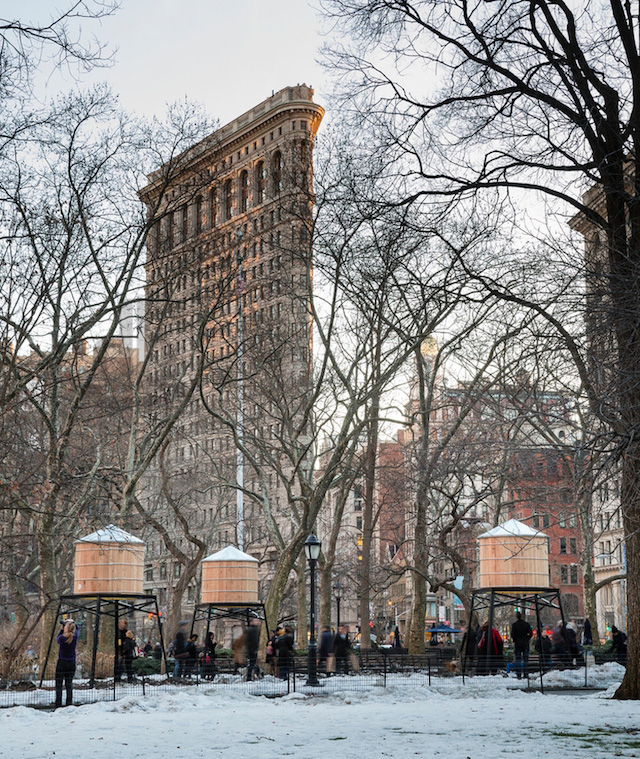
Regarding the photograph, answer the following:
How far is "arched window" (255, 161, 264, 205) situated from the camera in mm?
37344

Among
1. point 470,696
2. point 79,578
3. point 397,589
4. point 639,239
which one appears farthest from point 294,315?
point 397,589

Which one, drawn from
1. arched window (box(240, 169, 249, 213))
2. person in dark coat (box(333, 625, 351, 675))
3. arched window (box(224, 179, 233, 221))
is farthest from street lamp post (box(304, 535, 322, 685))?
arched window (box(224, 179, 233, 221))

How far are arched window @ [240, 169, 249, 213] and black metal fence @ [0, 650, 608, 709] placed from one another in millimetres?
15907

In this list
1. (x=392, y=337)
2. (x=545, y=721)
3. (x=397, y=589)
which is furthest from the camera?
(x=397, y=589)

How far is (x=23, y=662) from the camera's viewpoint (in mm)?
28250

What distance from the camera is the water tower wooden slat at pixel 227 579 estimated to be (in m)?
30.0

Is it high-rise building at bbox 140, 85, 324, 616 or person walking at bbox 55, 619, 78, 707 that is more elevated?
high-rise building at bbox 140, 85, 324, 616

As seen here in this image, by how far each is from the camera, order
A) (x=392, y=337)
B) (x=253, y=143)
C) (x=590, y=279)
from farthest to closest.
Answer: (x=253, y=143), (x=392, y=337), (x=590, y=279)

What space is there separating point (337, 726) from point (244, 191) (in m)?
25.2

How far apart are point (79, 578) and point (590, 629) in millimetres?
20104

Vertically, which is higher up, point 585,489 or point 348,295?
point 348,295

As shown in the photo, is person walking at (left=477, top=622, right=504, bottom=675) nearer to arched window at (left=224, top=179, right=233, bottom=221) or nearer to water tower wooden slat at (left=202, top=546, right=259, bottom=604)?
water tower wooden slat at (left=202, top=546, right=259, bottom=604)

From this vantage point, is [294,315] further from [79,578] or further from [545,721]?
[545,721]

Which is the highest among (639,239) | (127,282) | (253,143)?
(253,143)
